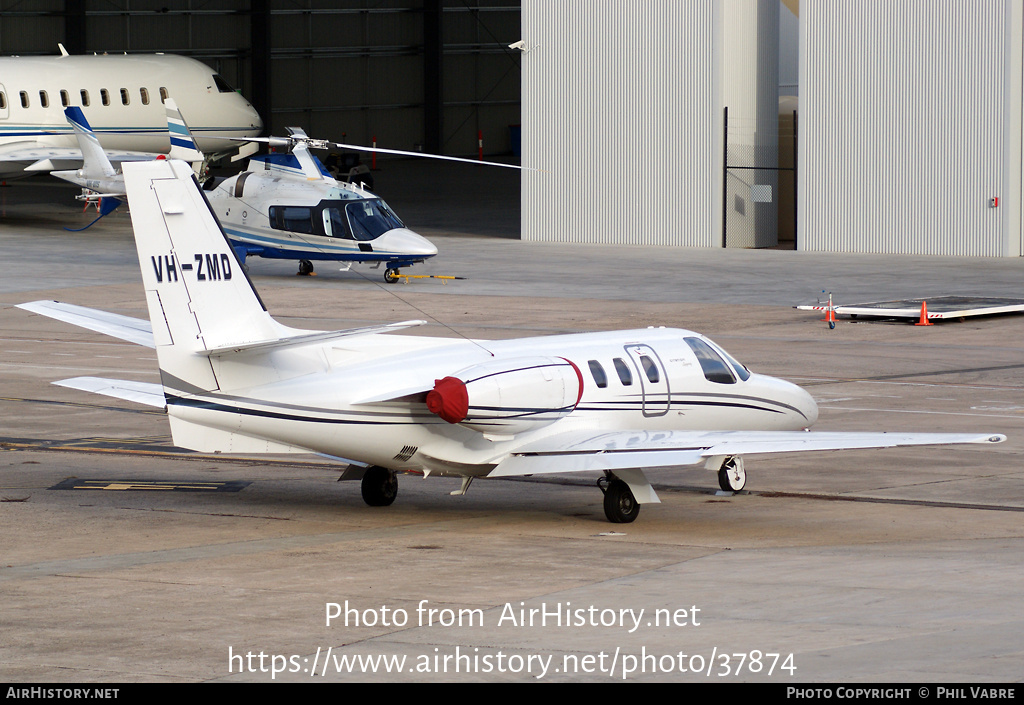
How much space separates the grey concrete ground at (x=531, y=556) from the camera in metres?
13.0

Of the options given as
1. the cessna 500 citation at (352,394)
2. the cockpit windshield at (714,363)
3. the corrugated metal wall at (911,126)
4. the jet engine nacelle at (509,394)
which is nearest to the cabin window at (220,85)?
the corrugated metal wall at (911,126)

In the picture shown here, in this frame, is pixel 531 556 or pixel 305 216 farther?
pixel 305 216

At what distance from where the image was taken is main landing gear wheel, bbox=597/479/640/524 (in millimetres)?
19438

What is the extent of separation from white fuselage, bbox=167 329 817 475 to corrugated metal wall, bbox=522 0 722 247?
3828cm

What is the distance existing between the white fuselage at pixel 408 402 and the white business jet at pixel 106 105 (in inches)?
1645

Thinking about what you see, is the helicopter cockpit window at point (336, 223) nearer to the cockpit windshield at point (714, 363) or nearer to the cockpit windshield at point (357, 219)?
the cockpit windshield at point (357, 219)

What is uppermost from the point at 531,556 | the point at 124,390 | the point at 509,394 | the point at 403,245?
the point at 403,245

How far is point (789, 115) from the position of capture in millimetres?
60188

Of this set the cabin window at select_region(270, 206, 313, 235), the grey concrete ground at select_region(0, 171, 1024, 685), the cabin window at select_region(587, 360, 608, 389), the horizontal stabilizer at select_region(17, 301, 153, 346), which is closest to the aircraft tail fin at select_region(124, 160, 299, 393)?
the horizontal stabilizer at select_region(17, 301, 153, 346)

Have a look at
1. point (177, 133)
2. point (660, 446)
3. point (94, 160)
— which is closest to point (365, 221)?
point (177, 133)

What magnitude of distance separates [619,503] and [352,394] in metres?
3.55

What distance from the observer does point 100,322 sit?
67.4 ft

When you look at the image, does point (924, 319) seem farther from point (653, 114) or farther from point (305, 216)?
point (653, 114)

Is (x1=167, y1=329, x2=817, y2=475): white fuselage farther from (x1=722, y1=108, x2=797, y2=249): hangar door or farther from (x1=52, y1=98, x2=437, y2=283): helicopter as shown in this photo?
(x1=722, y1=108, x2=797, y2=249): hangar door
